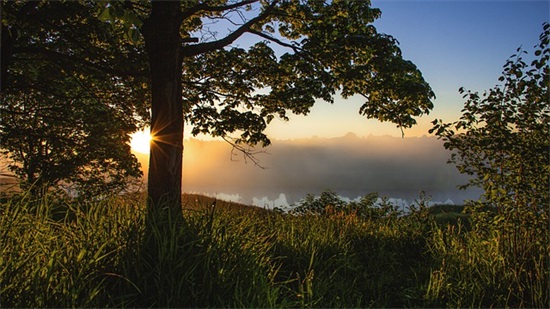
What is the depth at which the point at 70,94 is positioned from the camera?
1534cm

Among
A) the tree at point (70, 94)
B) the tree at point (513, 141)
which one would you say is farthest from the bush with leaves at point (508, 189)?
the tree at point (70, 94)

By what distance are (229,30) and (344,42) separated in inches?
120

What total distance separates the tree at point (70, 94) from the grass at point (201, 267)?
5.74 meters

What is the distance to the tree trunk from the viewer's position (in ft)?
27.6

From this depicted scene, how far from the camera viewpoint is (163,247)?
188 inches

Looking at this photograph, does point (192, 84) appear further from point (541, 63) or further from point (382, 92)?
point (541, 63)

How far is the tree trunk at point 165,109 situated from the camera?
27.6 ft

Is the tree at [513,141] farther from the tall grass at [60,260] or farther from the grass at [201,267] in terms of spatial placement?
the tall grass at [60,260]

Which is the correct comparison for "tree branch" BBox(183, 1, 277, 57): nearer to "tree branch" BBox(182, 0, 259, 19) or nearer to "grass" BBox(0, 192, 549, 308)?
"tree branch" BBox(182, 0, 259, 19)

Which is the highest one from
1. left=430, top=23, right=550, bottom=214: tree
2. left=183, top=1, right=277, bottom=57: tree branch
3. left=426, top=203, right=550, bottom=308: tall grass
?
left=183, top=1, right=277, bottom=57: tree branch

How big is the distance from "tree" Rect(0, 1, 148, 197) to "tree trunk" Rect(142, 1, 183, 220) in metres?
1.85

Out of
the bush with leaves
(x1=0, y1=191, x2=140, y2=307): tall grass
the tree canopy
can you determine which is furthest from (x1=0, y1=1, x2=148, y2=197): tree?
the bush with leaves

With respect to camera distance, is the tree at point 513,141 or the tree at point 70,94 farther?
the tree at point 70,94

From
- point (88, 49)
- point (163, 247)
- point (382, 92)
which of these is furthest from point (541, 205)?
point (88, 49)
